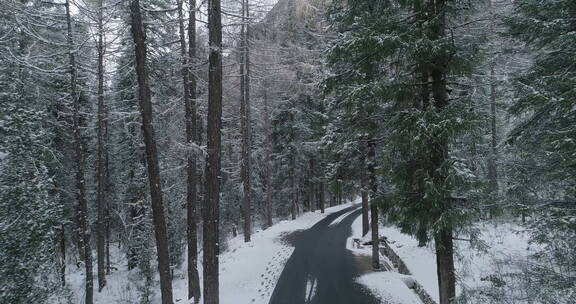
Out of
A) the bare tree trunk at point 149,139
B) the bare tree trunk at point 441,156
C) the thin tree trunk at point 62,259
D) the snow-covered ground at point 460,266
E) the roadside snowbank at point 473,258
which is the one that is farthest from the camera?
the thin tree trunk at point 62,259

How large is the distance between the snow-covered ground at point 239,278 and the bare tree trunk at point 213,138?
3232 mm

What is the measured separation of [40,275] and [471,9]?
532 inches

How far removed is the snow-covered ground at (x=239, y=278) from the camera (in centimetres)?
1265

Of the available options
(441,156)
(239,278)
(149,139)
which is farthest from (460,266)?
(149,139)

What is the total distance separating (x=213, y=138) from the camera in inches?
352

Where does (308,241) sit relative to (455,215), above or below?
below

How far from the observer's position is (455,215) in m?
6.82

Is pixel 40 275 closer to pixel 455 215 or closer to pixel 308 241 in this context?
pixel 455 215

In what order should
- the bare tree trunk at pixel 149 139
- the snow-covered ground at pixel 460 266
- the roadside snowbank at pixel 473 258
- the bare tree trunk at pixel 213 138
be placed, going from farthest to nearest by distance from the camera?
the roadside snowbank at pixel 473 258 < the snow-covered ground at pixel 460 266 < the bare tree trunk at pixel 149 139 < the bare tree trunk at pixel 213 138

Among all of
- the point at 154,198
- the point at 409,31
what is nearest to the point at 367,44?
the point at 409,31

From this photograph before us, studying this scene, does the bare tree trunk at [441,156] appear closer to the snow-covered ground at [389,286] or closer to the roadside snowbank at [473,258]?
the roadside snowbank at [473,258]

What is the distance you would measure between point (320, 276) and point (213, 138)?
8.03 metres

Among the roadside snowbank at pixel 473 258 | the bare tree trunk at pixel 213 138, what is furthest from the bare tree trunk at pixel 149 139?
the roadside snowbank at pixel 473 258

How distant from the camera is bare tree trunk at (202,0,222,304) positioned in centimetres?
877
